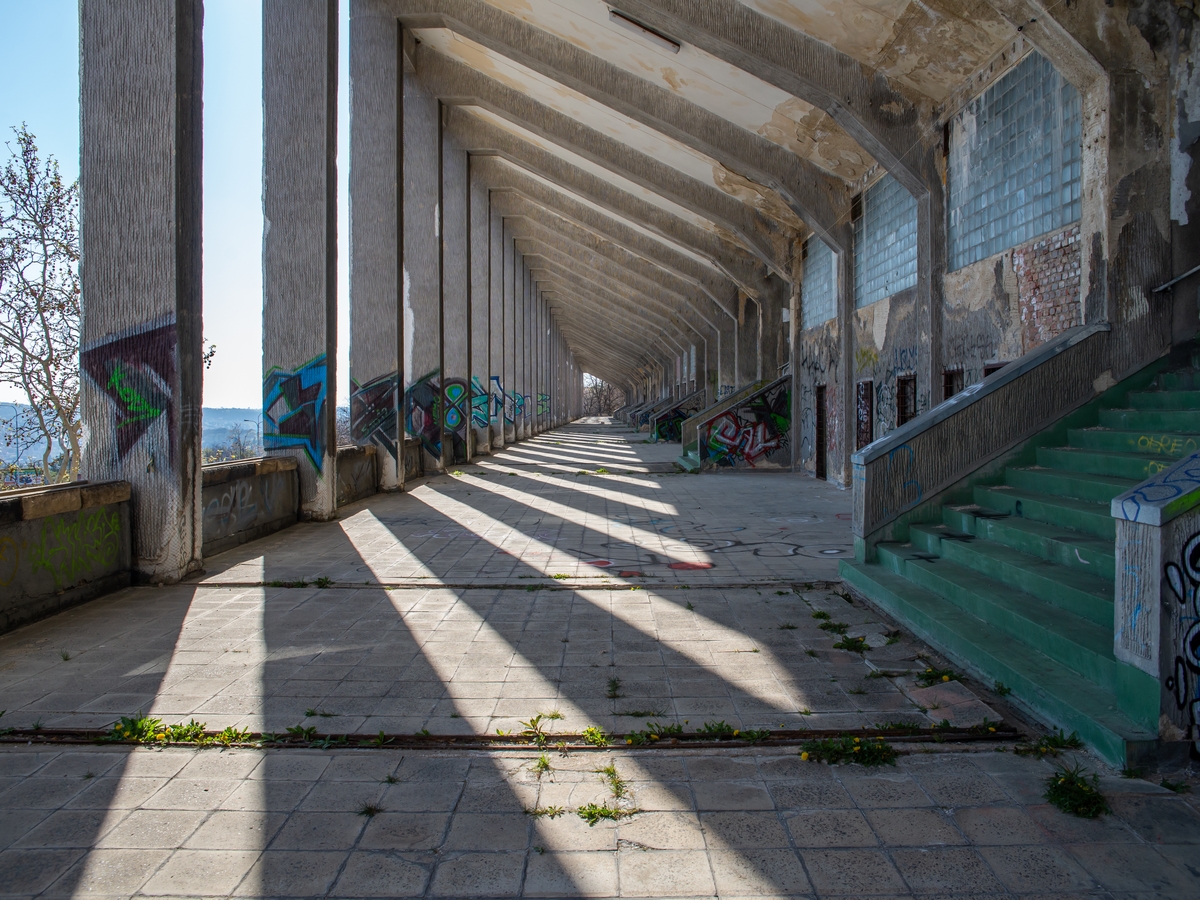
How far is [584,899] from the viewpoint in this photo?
2.40 meters

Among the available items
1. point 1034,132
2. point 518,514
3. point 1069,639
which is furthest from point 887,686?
point 518,514

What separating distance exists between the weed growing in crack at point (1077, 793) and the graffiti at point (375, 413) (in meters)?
12.7

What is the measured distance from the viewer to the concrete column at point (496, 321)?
27406 millimetres

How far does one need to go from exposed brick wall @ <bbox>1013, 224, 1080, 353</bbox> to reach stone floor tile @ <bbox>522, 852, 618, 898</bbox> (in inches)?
267

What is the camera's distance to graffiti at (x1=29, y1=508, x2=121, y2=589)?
561 centimetres

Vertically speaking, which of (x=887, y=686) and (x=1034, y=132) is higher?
(x=1034, y=132)

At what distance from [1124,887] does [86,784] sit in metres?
3.77

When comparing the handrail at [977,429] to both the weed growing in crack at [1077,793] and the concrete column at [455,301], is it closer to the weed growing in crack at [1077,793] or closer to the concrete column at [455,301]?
the weed growing in crack at [1077,793]

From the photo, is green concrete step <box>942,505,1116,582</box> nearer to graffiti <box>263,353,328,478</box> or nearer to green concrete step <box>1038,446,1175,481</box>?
green concrete step <box>1038,446,1175,481</box>

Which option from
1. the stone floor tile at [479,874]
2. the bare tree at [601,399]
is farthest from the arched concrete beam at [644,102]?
the bare tree at [601,399]

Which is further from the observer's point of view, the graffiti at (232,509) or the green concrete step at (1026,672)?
the graffiti at (232,509)

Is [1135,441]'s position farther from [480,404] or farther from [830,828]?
[480,404]

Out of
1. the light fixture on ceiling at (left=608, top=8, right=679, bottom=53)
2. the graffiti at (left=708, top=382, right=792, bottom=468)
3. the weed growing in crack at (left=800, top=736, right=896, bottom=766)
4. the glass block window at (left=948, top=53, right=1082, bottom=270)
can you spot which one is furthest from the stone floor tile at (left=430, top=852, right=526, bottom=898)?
the graffiti at (left=708, top=382, right=792, bottom=468)

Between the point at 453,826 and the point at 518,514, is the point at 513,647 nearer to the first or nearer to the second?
the point at 453,826
